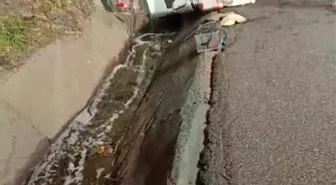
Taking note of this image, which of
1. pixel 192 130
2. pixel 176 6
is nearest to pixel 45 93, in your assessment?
pixel 192 130

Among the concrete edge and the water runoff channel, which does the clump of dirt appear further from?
the concrete edge

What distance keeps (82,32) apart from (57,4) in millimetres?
485

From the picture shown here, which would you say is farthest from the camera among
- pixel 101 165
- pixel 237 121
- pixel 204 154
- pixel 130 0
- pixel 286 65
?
pixel 130 0

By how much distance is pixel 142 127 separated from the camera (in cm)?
533

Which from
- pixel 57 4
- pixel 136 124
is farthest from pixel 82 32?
pixel 136 124

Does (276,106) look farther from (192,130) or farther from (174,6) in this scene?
(174,6)

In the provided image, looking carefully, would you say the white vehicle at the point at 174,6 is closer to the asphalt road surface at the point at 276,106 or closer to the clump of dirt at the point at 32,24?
the clump of dirt at the point at 32,24

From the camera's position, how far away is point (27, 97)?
617 cm

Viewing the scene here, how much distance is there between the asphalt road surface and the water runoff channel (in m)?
0.16

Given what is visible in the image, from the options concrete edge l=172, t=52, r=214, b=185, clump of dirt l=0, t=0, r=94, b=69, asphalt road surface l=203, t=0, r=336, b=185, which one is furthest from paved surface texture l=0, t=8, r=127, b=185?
asphalt road surface l=203, t=0, r=336, b=185

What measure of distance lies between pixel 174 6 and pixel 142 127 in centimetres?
373

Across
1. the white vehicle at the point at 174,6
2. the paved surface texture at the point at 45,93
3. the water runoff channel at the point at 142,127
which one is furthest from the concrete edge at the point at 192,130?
the white vehicle at the point at 174,6

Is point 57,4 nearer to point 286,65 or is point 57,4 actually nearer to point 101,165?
point 101,165

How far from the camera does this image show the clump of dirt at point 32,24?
6.50 meters
